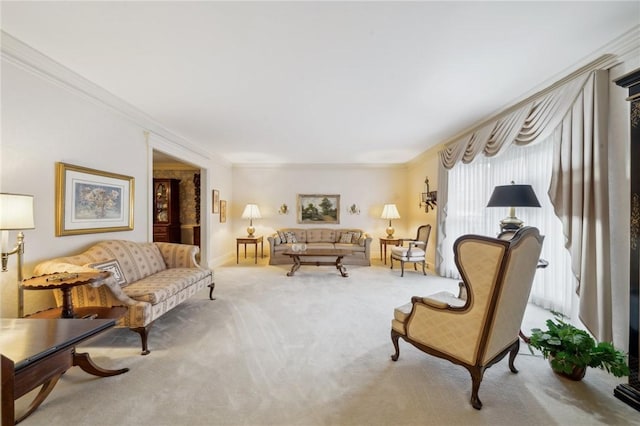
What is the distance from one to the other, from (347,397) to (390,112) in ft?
10.7

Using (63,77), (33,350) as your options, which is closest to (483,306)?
(33,350)

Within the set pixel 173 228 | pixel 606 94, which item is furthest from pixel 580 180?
pixel 173 228

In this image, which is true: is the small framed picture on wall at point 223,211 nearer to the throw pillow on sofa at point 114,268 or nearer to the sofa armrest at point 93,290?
the throw pillow on sofa at point 114,268

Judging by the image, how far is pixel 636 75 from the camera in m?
1.51

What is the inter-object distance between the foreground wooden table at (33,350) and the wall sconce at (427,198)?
209 inches

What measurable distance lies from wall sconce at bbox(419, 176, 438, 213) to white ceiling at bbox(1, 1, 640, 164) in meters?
2.03

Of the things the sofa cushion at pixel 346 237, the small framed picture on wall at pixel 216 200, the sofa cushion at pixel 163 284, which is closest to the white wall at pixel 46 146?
the sofa cushion at pixel 163 284

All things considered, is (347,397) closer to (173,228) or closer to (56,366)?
(56,366)

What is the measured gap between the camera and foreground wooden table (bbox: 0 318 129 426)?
841 mm

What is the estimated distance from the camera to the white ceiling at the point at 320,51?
1.69 metres

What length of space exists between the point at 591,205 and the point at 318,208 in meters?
5.34

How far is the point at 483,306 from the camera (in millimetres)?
1521

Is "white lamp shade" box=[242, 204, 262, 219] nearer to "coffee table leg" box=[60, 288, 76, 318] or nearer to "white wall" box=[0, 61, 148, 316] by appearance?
"white wall" box=[0, 61, 148, 316]

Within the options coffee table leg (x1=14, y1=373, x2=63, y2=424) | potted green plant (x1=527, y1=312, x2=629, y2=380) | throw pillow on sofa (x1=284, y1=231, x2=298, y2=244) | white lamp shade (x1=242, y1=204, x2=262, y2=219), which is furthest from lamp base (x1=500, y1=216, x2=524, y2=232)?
white lamp shade (x1=242, y1=204, x2=262, y2=219)
